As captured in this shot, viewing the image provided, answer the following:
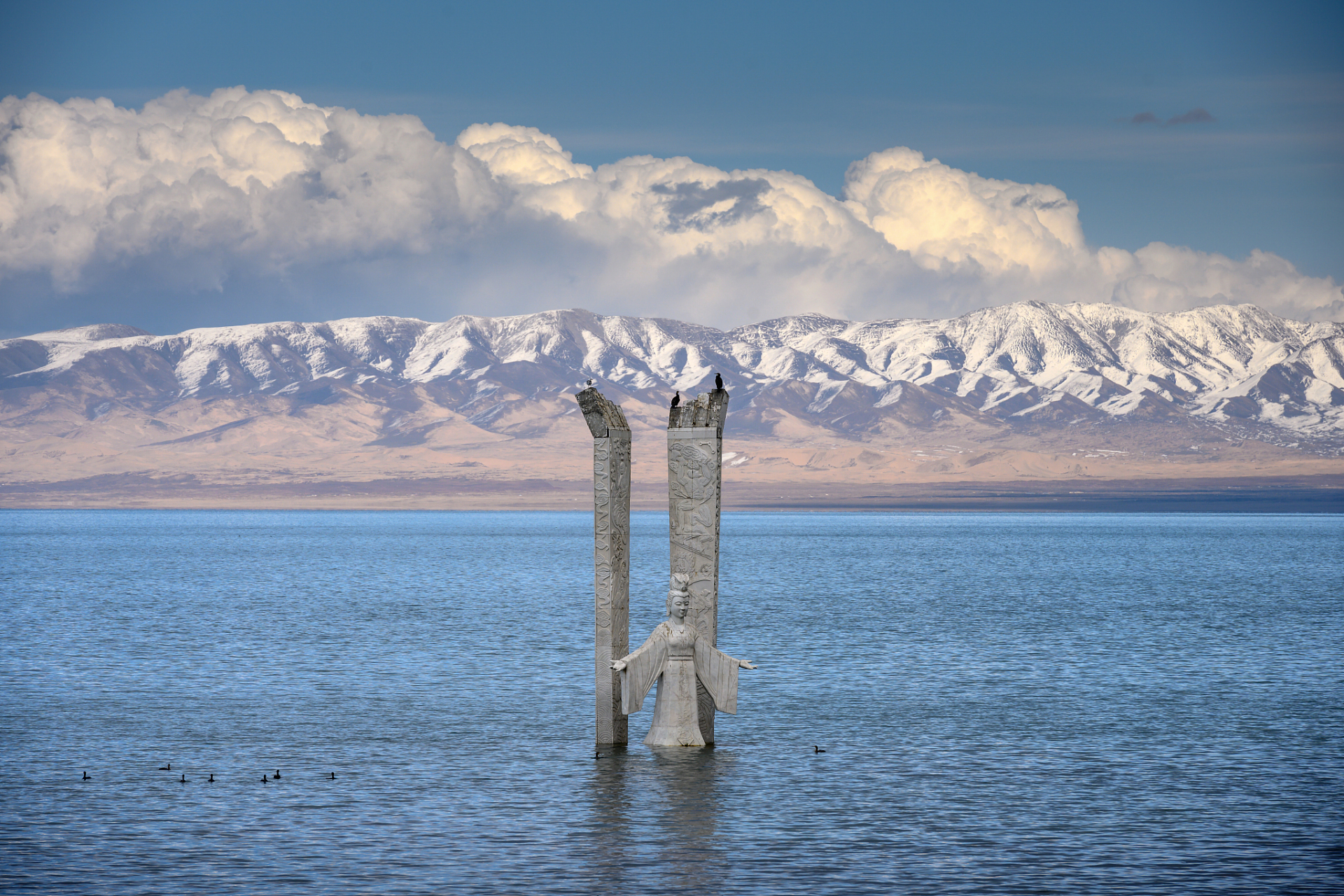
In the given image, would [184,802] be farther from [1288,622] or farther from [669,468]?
[1288,622]

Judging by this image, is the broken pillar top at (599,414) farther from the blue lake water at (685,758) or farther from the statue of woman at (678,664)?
the blue lake water at (685,758)

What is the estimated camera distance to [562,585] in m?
85.5

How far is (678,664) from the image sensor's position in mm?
24234

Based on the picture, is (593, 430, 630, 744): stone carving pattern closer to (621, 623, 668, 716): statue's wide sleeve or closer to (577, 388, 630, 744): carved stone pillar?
(577, 388, 630, 744): carved stone pillar

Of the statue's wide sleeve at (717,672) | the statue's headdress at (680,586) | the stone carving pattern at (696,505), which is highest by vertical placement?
the stone carving pattern at (696,505)

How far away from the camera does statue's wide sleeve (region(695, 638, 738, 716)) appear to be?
952 inches

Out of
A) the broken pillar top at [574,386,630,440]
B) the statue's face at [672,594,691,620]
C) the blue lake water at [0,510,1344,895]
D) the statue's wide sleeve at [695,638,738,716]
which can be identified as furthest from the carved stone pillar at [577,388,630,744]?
the blue lake water at [0,510,1344,895]

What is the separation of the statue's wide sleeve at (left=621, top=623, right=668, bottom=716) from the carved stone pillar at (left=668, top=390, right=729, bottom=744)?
31.4 inches

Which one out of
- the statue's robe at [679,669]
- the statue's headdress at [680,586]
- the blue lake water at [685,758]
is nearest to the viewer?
the blue lake water at [685,758]

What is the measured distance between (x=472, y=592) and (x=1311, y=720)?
53.1 meters

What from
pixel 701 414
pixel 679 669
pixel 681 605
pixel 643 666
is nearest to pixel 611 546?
pixel 681 605

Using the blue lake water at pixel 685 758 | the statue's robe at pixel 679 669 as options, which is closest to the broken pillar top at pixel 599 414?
the statue's robe at pixel 679 669

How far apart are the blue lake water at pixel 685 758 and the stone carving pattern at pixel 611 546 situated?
2.17 metres

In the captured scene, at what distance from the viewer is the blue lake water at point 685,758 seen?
62.9 feet
